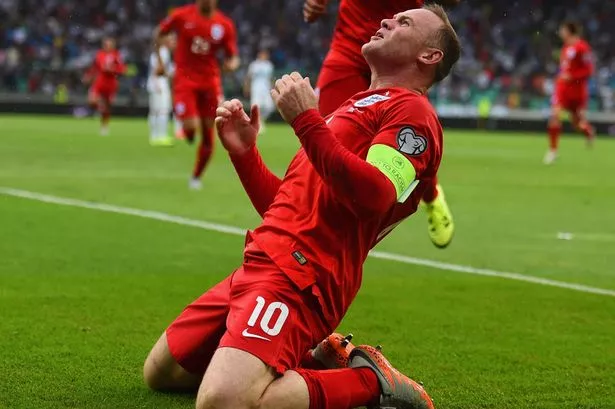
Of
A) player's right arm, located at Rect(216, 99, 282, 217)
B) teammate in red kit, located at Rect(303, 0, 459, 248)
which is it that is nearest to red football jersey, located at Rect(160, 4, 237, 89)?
teammate in red kit, located at Rect(303, 0, 459, 248)

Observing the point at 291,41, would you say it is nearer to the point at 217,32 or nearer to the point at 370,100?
the point at 217,32

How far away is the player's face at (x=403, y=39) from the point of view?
4.56 metres

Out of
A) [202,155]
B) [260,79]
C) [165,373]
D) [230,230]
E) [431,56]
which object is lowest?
[260,79]

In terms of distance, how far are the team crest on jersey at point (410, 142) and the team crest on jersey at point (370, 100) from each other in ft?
0.88

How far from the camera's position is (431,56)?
15.0 feet

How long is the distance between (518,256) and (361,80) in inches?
89.1

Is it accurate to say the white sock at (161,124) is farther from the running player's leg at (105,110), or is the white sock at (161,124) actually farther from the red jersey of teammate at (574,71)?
the red jersey of teammate at (574,71)

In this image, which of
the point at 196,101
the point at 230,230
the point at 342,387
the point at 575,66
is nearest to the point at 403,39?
the point at 342,387

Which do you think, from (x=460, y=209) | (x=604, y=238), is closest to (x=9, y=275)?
(x=604, y=238)

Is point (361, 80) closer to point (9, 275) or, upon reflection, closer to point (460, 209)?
point (9, 275)

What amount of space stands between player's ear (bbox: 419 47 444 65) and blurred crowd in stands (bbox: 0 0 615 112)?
33.8 meters

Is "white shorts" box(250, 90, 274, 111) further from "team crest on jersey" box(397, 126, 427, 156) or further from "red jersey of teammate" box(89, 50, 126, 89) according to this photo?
"team crest on jersey" box(397, 126, 427, 156)

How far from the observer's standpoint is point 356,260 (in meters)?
4.47

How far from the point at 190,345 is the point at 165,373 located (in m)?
0.18
